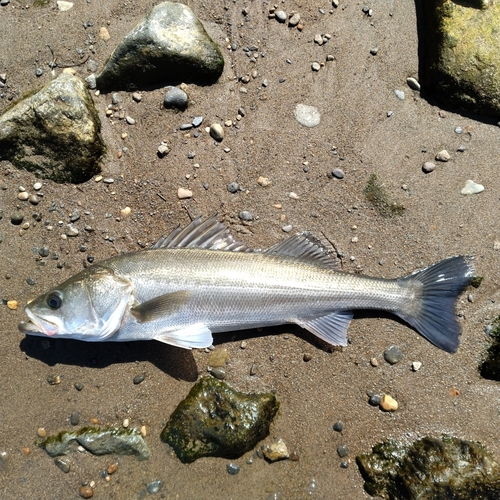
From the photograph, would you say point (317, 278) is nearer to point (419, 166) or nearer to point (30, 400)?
point (419, 166)

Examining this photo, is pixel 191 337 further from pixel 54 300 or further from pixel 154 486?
pixel 154 486

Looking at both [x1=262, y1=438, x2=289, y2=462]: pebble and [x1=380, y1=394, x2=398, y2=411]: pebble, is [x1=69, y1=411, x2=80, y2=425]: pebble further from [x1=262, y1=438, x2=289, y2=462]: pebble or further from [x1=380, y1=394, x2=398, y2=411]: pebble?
[x1=380, y1=394, x2=398, y2=411]: pebble

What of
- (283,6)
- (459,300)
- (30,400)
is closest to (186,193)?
(283,6)

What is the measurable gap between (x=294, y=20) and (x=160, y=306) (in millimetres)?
3486

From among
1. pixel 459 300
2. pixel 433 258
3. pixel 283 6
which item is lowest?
pixel 459 300

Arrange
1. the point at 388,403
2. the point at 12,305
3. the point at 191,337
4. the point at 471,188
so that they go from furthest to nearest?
1. the point at 471,188
2. the point at 12,305
3. the point at 388,403
4. the point at 191,337

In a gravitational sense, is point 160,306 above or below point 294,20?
below

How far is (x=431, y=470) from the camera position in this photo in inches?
156

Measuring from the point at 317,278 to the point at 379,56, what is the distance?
264 centimetres

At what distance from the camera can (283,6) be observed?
15.2 feet

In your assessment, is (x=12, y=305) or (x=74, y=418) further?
(x=12, y=305)

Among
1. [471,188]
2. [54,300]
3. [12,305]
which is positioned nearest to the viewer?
[54,300]

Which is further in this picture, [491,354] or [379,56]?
[379,56]

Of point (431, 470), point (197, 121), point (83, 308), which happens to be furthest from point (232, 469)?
point (197, 121)
